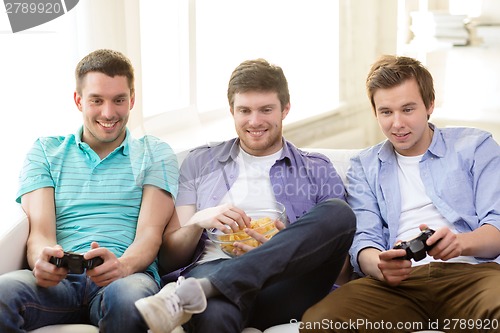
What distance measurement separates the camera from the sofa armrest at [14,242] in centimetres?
161

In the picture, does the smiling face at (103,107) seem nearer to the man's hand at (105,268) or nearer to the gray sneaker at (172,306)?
the man's hand at (105,268)

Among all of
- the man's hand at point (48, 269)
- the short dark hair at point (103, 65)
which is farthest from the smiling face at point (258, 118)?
the man's hand at point (48, 269)

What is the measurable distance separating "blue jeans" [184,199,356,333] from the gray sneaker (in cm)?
4

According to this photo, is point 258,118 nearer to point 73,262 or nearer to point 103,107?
point 103,107

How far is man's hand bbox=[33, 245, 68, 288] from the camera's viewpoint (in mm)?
1521

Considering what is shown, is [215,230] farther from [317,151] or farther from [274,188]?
[317,151]

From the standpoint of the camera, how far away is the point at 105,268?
156 centimetres

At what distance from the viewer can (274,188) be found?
1.80 m

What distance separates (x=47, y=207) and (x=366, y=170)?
0.80 meters

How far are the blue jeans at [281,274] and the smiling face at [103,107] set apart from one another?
409mm

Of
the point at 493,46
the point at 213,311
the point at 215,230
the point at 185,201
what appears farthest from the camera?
the point at 493,46

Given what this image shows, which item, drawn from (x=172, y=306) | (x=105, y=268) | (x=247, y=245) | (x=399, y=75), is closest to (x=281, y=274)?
(x=247, y=245)

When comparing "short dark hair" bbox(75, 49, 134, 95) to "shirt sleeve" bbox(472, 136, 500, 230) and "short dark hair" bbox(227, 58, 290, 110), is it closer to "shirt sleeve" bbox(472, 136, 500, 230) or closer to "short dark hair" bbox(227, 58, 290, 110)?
"short dark hair" bbox(227, 58, 290, 110)

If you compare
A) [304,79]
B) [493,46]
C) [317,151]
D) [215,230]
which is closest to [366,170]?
[317,151]
